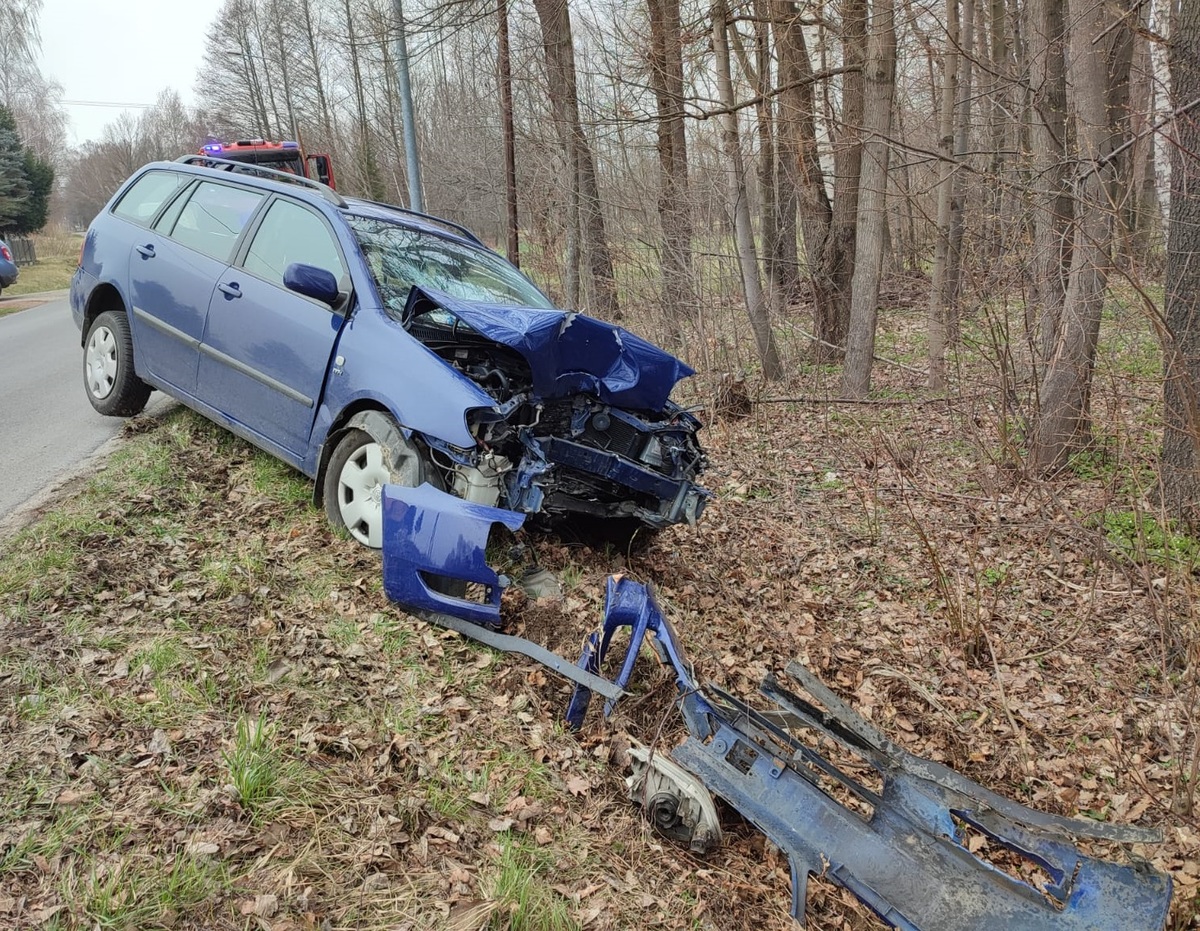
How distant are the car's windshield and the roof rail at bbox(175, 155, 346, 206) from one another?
296 millimetres

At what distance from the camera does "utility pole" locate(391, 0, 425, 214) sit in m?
12.4

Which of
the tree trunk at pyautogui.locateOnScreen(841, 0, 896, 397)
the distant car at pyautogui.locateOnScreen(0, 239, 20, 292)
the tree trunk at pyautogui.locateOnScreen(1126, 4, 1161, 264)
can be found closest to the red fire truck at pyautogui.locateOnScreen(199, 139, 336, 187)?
the distant car at pyautogui.locateOnScreen(0, 239, 20, 292)

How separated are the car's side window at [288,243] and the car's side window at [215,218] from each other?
0.21m

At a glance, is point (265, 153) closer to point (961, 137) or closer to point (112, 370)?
point (112, 370)

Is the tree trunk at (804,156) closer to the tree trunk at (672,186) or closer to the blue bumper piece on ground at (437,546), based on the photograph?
the tree trunk at (672,186)

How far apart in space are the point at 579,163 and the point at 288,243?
7.36 m

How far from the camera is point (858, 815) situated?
291 centimetres

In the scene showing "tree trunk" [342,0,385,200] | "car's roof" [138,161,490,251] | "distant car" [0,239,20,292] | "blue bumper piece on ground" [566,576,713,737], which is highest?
"tree trunk" [342,0,385,200]

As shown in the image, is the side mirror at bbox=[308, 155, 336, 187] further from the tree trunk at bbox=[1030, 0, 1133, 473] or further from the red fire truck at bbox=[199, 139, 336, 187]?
the tree trunk at bbox=[1030, 0, 1133, 473]

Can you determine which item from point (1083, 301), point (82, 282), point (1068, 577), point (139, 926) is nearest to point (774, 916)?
point (139, 926)

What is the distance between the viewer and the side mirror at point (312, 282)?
14.8 feet

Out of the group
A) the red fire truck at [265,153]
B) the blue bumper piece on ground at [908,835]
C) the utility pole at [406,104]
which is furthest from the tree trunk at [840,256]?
the red fire truck at [265,153]

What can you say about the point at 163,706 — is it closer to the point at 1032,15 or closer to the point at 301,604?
the point at 301,604

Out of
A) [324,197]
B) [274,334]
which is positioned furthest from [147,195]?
[274,334]
